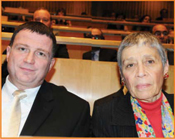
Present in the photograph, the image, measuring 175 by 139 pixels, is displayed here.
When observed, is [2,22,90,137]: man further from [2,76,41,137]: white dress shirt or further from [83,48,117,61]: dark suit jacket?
[83,48,117,61]: dark suit jacket

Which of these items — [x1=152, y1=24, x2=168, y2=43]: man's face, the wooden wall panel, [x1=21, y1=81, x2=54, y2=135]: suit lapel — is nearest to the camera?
[x1=21, y1=81, x2=54, y2=135]: suit lapel

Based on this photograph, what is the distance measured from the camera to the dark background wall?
9727 mm

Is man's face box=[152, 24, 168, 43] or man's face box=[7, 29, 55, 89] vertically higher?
man's face box=[152, 24, 168, 43]

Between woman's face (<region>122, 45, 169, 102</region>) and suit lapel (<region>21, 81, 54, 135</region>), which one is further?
woman's face (<region>122, 45, 169, 102</region>)

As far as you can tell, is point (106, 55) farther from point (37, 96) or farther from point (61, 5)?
point (61, 5)

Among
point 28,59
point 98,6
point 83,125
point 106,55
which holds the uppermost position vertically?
point 98,6

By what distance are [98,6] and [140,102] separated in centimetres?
913

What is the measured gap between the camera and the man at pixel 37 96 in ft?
4.14

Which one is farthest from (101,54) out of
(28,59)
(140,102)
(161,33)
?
(28,59)

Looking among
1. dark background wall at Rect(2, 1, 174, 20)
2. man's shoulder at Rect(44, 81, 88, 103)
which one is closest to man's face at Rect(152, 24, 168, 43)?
man's shoulder at Rect(44, 81, 88, 103)

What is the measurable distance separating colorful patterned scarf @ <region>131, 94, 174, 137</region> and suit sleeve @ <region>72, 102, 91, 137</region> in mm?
280

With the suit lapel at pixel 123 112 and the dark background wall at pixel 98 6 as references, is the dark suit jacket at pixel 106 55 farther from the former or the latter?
the dark background wall at pixel 98 6

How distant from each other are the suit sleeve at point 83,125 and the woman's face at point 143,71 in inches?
11.7

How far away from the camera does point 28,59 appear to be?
134cm
